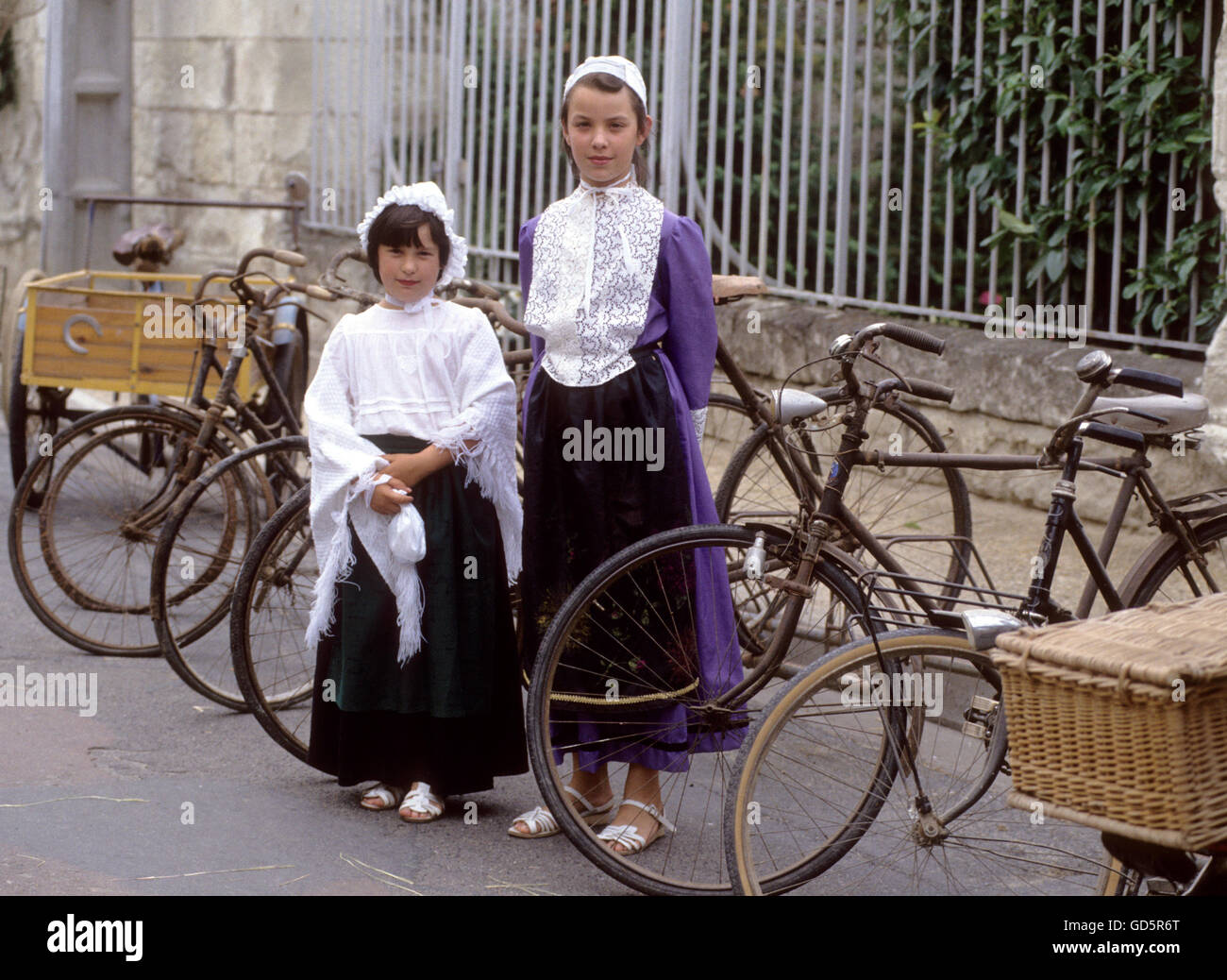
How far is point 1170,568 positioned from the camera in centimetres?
391

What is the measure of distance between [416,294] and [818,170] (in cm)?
448

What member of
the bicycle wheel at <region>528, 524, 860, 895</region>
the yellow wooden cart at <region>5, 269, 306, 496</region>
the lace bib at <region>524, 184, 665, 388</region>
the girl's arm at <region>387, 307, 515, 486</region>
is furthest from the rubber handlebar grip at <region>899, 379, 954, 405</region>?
the yellow wooden cart at <region>5, 269, 306, 496</region>

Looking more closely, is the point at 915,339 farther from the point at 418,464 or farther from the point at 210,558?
the point at 210,558

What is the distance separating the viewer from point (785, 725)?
332 centimetres

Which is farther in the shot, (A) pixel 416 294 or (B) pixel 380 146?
(B) pixel 380 146

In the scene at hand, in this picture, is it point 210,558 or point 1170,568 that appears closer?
point 1170,568

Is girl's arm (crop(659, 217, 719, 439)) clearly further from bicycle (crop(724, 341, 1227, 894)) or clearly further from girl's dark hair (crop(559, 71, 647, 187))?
bicycle (crop(724, 341, 1227, 894))

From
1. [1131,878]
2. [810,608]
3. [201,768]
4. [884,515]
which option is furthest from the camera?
[884,515]

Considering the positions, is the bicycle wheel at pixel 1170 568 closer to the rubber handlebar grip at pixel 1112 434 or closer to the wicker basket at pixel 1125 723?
the rubber handlebar grip at pixel 1112 434

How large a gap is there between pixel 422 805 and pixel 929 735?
134cm

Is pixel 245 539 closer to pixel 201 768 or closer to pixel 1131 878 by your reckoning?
pixel 201 768

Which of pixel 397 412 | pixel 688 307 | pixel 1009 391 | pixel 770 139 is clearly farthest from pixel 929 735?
pixel 770 139
